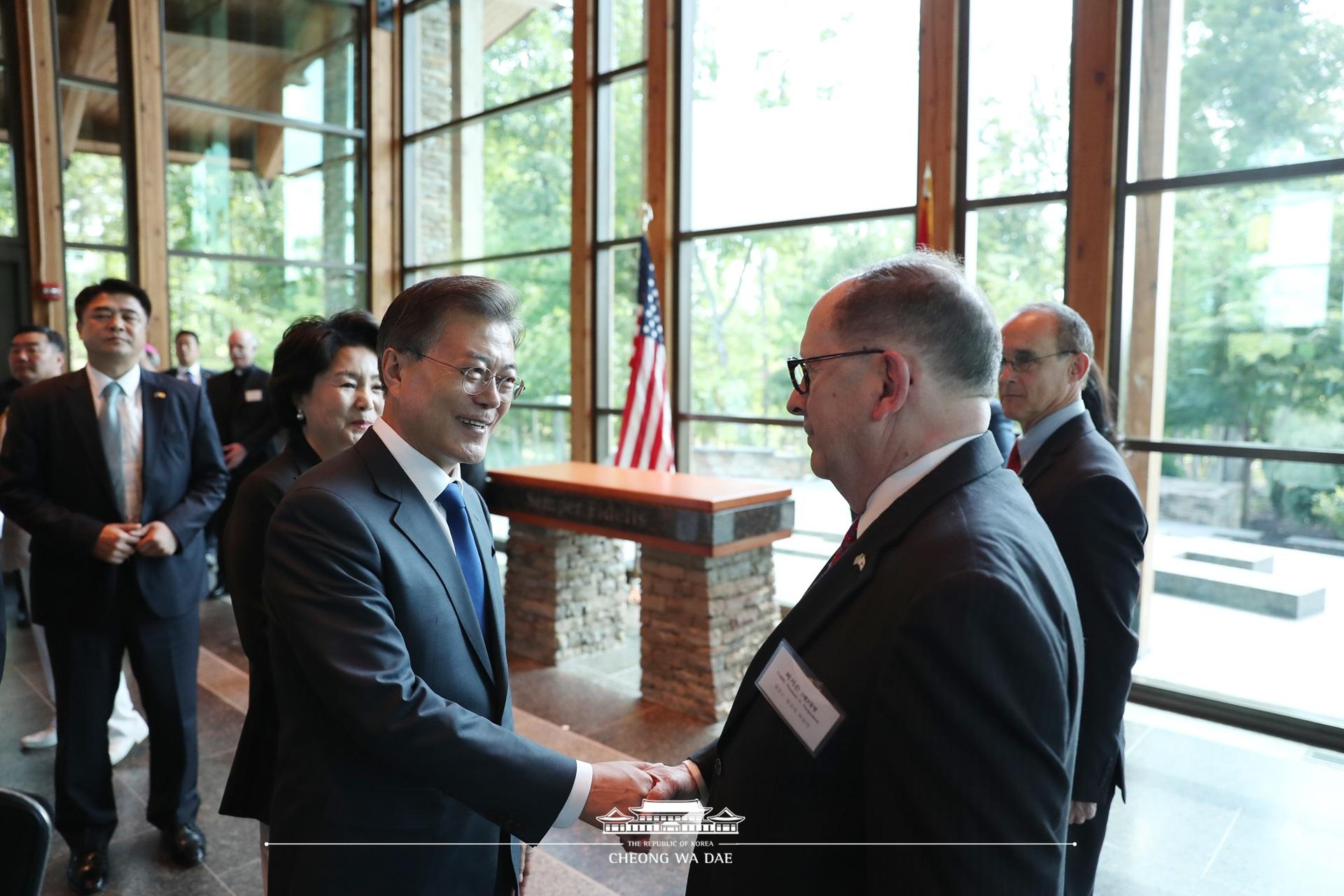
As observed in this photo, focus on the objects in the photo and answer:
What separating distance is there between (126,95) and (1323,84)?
9148 mm

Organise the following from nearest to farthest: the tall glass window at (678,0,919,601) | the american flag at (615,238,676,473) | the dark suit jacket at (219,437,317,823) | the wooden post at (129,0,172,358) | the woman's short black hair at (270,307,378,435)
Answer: the dark suit jacket at (219,437,317,823) → the woman's short black hair at (270,307,378,435) → the tall glass window at (678,0,919,601) → the american flag at (615,238,676,473) → the wooden post at (129,0,172,358)

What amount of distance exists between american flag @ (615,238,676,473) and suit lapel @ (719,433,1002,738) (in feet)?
15.4

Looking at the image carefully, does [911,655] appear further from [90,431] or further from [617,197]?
[617,197]

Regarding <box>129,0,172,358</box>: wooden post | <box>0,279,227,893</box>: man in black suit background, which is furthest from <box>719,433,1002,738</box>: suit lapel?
<box>129,0,172,358</box>: wooden post

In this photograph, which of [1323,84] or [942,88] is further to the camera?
[942,88]

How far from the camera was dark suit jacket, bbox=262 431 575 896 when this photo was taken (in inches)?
50.0

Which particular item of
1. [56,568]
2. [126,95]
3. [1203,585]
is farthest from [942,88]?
[126,95]

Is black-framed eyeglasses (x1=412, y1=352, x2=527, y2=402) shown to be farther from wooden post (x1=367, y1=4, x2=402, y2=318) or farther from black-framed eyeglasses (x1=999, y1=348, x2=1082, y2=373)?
wooden post (x1=367, y1=4, x2=402, y2=318)

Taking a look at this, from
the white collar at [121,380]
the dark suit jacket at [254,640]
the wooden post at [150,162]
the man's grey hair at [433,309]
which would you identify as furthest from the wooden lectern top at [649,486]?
the wooden post at [150,162]

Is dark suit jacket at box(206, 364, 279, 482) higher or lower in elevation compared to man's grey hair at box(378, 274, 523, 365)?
lower

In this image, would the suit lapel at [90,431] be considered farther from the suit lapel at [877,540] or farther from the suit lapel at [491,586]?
the suit lapel at [877,540]

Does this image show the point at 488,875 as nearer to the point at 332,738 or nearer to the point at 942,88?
the point at 332,738

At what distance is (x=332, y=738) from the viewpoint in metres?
1.36

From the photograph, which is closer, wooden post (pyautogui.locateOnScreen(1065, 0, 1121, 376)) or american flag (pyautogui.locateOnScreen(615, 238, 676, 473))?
wooden post (pyautogui.locateOnScreen(1065, 0, 1121, 376))
